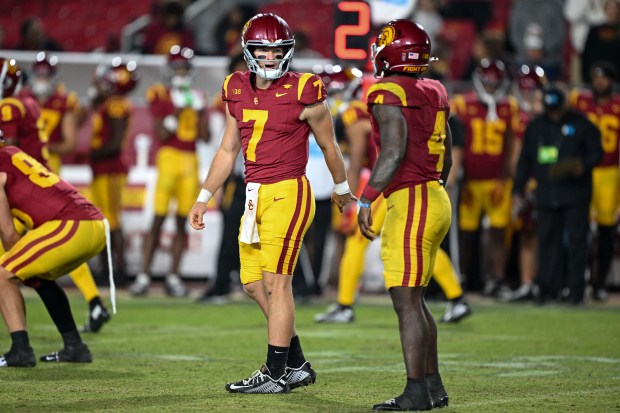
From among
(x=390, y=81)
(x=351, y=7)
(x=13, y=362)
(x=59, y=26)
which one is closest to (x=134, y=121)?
(x=351, y=7)

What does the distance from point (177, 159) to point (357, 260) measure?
3469 mm

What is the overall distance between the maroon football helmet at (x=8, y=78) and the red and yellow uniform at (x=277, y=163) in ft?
6.95

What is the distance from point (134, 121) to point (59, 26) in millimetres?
5490

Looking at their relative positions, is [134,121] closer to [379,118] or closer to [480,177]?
[480,177]

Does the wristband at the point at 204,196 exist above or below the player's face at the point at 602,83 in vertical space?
below

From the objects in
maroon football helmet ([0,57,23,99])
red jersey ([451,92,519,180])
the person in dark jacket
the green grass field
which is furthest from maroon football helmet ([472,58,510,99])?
maroon football helmet ([0,57,23,99])

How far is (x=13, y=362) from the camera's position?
7.84 m

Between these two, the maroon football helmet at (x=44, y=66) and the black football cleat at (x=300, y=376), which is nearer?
the black football cleat at (x=300, y=376)

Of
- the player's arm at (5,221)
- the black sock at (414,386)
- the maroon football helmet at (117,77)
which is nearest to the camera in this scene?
the black sock at (414,386)

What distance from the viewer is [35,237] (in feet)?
25.5

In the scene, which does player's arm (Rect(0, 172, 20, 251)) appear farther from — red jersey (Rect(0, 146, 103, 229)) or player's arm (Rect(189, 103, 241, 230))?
player's arm (Rect(189, 103, 241, 230))

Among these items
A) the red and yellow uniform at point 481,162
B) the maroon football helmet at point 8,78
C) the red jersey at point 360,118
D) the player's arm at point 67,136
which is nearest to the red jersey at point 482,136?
the red and yellow uniform at point 481,162

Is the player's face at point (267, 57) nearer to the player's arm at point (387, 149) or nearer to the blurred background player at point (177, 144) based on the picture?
the player's arm at point (387, 149)

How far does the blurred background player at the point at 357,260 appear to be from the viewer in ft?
35.8
